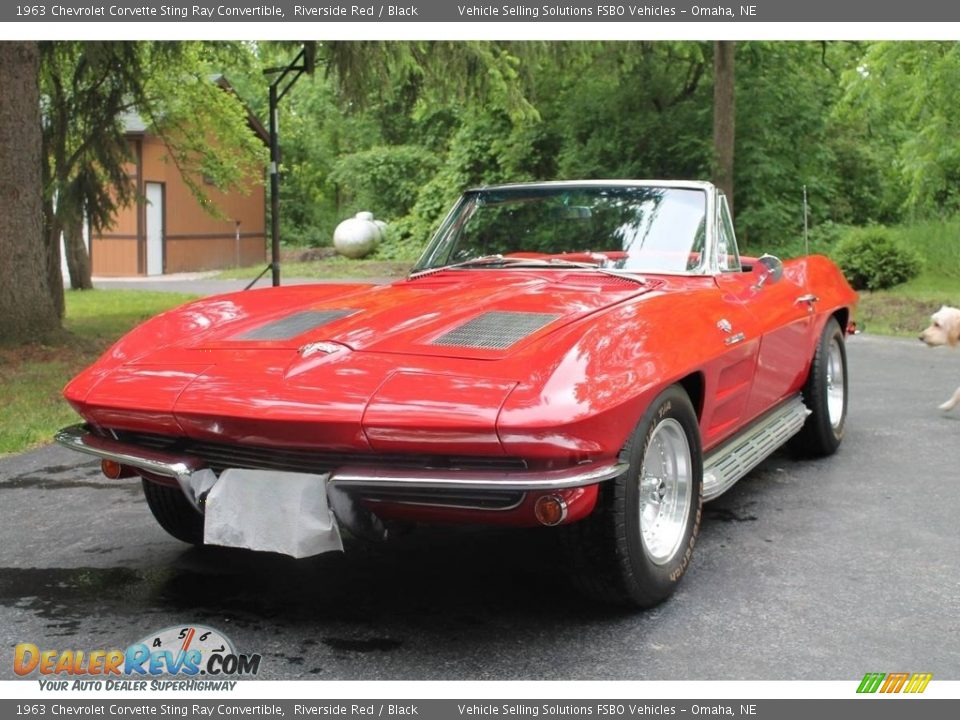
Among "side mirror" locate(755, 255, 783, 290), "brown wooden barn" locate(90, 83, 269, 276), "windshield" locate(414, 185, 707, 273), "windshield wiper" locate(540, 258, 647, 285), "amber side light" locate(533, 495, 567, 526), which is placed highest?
"windshield" locate(414, 185, 707, 273)

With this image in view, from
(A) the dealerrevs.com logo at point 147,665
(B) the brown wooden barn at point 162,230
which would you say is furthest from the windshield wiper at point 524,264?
(B) the brown wooden barn at point 162,230

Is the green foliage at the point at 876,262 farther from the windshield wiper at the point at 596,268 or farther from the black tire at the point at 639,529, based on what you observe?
the black tire at the point at 639,529

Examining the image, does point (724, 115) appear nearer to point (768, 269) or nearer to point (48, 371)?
point (48, 371)

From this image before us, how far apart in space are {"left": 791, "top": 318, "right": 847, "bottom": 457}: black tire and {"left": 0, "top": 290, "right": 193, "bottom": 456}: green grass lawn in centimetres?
454

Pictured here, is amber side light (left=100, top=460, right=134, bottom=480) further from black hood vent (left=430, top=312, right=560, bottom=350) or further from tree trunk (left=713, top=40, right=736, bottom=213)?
tree trunk (left=713, top=40, right=736, bottom=213)

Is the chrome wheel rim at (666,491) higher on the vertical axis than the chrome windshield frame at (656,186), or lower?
lower

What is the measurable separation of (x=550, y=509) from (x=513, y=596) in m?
0.80

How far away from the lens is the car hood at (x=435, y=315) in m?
3.53

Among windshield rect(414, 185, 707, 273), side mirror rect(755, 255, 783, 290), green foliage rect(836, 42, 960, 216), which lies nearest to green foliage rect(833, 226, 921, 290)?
green foliage rect(836, 42, 960, 216)

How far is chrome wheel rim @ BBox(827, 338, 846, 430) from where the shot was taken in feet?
20.3

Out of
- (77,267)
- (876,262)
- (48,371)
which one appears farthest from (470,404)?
(77,267)

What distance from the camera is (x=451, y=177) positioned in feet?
95.0

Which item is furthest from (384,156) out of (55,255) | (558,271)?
(558,271)
